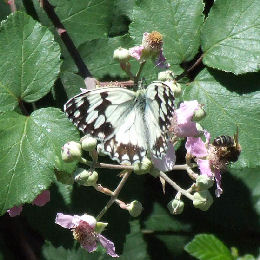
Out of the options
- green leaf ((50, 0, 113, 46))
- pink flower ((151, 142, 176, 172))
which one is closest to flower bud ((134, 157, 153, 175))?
pink flower ((151, 142, 176, 172))

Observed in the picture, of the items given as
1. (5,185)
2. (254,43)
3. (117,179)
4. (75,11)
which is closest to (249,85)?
(254,43)

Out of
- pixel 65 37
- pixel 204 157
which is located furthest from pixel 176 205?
pixel 65 37

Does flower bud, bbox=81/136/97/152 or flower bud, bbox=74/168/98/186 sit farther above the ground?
flower bud, bbox=81/136/97/152

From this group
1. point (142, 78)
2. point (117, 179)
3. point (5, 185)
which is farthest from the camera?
point (117, 179)

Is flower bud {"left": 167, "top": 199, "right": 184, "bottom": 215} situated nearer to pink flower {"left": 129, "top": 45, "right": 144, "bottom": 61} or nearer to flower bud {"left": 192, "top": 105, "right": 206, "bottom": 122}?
flower bud {"left": 192, "top": 105, "right": 206, "bottom": 122}

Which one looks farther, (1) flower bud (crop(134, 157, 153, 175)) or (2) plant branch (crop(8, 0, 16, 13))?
(2) plant branch (crop(8, 0, 16, 13))

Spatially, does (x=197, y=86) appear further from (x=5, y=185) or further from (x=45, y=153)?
(x=5, y=185)
